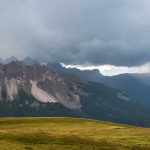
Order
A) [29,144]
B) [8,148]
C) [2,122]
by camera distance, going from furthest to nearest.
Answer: [2,122] → [29,144] → [8,148]

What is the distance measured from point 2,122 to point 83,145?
133 ft

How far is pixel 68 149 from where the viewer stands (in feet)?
188

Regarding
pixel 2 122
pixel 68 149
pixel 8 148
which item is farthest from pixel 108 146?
pixel 2 122

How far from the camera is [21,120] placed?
331ft

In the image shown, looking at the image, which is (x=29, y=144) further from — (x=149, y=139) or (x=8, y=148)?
(x=149, y=139)

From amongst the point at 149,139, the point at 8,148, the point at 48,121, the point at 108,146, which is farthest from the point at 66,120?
the point at 8,148

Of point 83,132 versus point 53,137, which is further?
point 83,132

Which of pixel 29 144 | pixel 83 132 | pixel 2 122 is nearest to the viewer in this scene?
pixel 29 144

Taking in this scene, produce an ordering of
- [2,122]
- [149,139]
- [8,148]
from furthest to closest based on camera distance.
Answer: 1. [2,122]
2. [149,139]
3. [8,148]

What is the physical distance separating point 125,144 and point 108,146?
478 centimetres

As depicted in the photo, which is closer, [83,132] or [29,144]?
[29,144]

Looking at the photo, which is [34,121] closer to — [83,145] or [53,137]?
[53,137]

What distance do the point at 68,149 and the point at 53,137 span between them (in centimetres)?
1037

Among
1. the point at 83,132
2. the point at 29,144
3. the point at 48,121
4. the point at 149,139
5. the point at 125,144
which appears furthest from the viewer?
the point at 48,121
